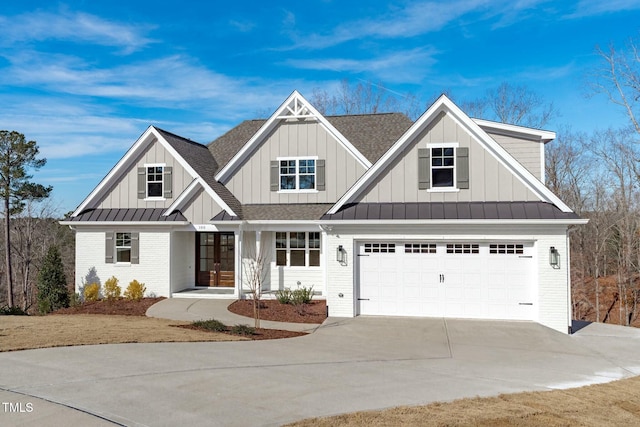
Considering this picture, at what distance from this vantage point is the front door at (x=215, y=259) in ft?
68.5

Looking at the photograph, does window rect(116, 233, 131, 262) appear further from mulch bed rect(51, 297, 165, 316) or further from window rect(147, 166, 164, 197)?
window rect(147, 166, 164, 197)

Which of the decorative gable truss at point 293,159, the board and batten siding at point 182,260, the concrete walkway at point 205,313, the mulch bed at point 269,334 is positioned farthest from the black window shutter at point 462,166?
the board and batten siding at point 182,260

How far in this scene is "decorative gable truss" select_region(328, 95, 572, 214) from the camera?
15.3 metres

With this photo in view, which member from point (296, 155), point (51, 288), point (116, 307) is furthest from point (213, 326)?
point (51, 288)

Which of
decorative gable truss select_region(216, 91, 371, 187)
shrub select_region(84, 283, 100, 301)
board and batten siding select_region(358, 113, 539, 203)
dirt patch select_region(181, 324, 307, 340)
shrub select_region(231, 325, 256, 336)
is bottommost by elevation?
dirt patch select_region(181, 324, 307, 340)

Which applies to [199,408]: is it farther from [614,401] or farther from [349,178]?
[349,178]

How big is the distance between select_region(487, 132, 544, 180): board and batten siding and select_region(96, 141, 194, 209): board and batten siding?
13051 millimetres

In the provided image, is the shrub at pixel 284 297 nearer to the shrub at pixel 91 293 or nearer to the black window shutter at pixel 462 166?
the black window shutter at pixel 462 166

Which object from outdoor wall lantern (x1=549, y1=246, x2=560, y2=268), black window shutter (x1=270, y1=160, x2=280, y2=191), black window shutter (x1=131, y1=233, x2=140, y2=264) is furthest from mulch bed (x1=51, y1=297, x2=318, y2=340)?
outdoor wall lantern (x1=549, y1=246, x2=560, y2=268)

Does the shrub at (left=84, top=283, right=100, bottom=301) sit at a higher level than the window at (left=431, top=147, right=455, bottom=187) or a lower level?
lower

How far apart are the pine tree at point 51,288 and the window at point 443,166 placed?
15628 mm

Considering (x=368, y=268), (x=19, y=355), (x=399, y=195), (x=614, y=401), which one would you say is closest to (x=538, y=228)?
(x=399, y=195)

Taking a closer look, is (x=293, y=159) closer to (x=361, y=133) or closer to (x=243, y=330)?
(x=361, y=133)

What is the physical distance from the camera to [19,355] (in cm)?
962
